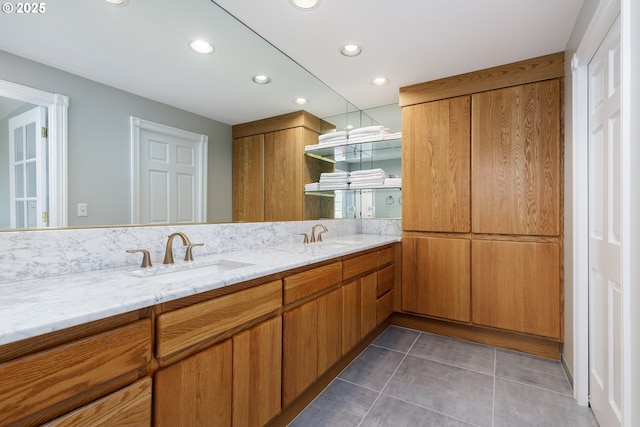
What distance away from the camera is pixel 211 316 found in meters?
1.11

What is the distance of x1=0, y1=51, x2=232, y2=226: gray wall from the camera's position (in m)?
1.14

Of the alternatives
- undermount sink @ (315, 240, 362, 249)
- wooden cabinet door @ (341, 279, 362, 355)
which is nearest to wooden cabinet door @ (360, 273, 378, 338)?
wooden cabinet door @ (341, 279, 362, 355)

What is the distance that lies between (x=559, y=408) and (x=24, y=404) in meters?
2.38

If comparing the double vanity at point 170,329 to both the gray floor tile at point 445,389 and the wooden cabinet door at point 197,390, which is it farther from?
the gray floor tile at point 445,389

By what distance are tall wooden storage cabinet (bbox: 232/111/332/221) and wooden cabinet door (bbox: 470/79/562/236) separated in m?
1.34

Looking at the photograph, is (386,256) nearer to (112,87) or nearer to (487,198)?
(487,198)

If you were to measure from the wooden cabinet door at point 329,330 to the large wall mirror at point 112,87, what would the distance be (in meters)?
0.82

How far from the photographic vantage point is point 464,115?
2598 millimetres

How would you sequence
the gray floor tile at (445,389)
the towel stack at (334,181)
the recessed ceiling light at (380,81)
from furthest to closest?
the towel stack at (334,181), the recessed ceiling light at (380,81), the gray floor tile at (445,389)

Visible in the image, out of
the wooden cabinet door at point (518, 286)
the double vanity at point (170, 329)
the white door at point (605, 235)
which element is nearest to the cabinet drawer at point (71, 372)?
the double vanity at point (170, 329)

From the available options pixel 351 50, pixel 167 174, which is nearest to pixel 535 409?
pixel 167 174

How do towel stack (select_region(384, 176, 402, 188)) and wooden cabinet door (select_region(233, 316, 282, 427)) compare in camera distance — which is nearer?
wooden cabinet door (select_region(233, 316, 282, 427))

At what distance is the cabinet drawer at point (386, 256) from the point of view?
2.57 meters

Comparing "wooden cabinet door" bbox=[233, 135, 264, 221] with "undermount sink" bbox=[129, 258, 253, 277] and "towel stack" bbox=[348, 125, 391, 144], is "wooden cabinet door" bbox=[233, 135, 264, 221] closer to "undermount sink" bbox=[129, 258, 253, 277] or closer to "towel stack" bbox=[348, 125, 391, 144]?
"undermount sink" bbox=[129, 258, 253, 277]
